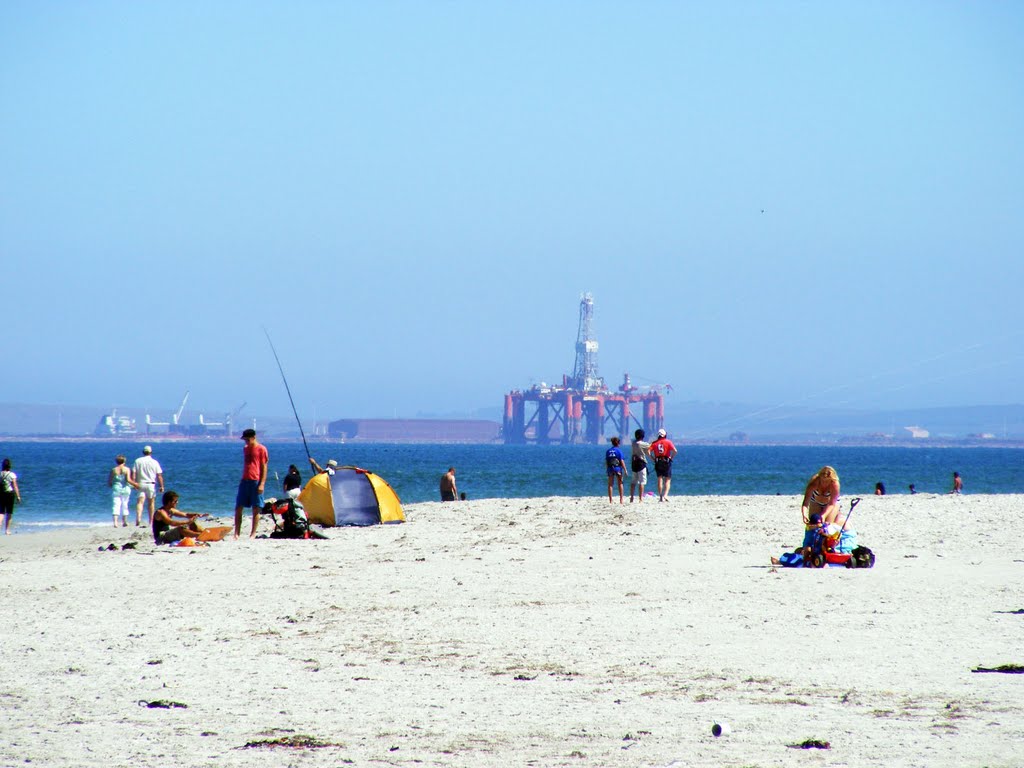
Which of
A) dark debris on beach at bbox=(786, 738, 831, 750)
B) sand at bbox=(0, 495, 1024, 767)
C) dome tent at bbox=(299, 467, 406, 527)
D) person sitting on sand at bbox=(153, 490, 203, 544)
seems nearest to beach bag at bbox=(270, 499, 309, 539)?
person sitting on sand at bbox=(153, 490, 203, 544)

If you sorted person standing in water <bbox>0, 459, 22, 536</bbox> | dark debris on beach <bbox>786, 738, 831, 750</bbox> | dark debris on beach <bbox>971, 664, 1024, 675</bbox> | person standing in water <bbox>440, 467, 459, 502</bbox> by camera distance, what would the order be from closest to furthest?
dark debris on beach <bbox>786, 738, 831, 750</bbox> < dark debris on beach <bbox>971, 664, 1024, 675</bbox> < person standing in water <bbox>0, 459, 22, 536</bbox> < person standing in water <bbox>440, 467, 459, 502</bbox>

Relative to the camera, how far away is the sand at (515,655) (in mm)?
5715

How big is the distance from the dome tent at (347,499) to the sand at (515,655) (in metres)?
3.13

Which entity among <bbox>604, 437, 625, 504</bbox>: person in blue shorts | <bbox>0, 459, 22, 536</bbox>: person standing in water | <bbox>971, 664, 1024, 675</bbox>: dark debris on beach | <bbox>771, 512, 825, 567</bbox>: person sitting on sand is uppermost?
<bbox>604, 437, 625, 504</bbox>: person in blue shorts

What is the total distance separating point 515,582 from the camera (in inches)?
440

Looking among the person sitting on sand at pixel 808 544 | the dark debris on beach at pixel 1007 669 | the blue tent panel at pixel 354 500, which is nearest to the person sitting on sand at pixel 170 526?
the blue tent panel at pixel 354 500

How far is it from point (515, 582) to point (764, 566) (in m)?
2.61

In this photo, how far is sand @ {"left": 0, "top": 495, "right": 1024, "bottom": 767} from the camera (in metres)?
5.71

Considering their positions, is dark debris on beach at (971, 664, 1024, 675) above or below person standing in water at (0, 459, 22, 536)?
above

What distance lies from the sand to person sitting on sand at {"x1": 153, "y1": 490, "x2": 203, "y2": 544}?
0.60 metres

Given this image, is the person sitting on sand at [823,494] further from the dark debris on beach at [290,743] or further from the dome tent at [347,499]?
the dome tent at [347,499]

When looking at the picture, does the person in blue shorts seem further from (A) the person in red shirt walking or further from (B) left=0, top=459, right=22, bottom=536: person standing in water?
(B) left=0, top=459, right=22, bottom=536: person standing in water

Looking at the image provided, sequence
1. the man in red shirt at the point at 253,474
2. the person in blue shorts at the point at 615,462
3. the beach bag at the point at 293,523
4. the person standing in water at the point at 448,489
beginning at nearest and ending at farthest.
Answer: the man in red shirt at the point at 253,474
the beach bag at the point at 293,523
the person in blue shorts at the point at 615,462
the person standing in water at the point at 448,489

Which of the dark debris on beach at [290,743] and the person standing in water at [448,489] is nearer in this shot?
the dark debris on beach at [290,743]
